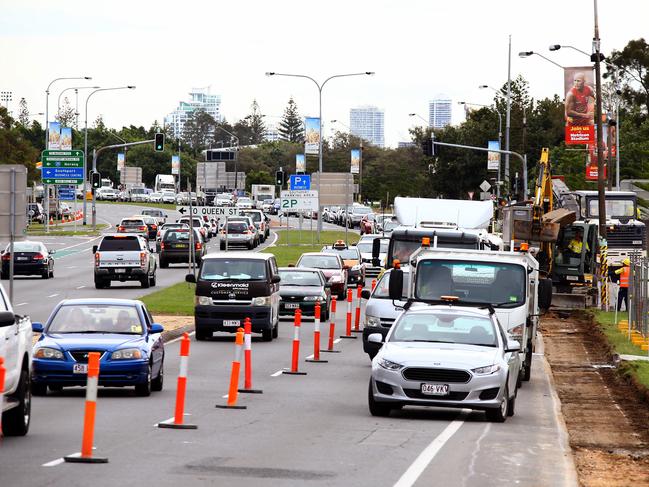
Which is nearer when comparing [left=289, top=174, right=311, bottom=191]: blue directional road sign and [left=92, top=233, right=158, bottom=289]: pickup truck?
[left=92, top=233, right=158, bottom=289]: pickup truck

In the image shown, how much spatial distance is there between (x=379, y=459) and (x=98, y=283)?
39.7m

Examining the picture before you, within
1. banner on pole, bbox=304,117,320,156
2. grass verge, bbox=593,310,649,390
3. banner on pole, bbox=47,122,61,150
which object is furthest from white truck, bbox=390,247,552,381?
banner on pole, bbox=47,122,61,150

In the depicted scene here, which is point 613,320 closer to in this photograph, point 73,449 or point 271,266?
point 271,266

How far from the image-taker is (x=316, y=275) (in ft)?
138

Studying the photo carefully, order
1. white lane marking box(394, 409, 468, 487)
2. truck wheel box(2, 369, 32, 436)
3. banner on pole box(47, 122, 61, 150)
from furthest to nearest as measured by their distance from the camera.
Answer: banner on pole box(47, 122, 61, 150) → truck wheel box(2, 369, 32, 436) → white lane marking box(394, 409, 468, 487)

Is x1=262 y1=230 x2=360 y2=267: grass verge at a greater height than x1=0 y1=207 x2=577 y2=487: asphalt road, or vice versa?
x1=0 y1=207 x2=577 y2=487: asphalt road

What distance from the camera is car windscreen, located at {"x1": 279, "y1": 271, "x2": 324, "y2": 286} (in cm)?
4159

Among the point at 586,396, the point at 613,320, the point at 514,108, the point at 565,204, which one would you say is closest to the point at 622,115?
the point at 514,108

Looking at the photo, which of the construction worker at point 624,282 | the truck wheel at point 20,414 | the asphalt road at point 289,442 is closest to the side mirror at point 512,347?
the asphalt road at point 289,442

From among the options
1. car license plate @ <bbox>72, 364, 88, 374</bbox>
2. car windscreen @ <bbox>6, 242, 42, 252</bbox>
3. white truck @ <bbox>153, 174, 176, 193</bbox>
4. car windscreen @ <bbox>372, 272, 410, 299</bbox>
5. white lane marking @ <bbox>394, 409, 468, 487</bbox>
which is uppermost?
white truck @ <bbox>153, 174, 176, 193</bbox>

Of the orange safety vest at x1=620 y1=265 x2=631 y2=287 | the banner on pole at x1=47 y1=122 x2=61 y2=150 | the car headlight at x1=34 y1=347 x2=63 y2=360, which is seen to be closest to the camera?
the car headlight at x1=34 y1=347 x2=63 y2=360

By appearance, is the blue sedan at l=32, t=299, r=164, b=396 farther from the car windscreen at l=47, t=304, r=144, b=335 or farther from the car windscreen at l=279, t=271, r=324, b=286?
the car windscreen at l=279, t=271, r=324, b=286

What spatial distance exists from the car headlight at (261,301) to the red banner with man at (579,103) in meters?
20.6

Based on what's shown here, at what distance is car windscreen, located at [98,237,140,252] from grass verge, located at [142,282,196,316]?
6.91 feet
